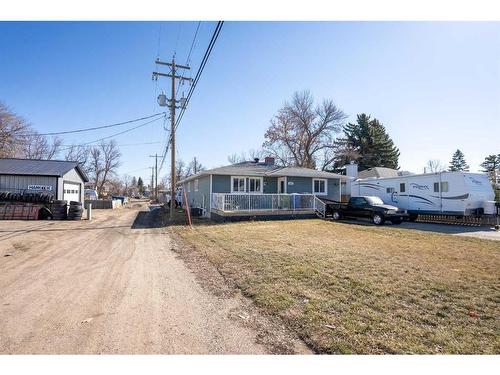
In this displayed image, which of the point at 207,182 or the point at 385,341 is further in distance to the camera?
the point at 207,182

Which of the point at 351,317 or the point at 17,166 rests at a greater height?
the point at 17,166

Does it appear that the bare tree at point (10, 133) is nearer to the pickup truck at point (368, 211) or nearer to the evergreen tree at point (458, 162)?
the pickup truck at point (368, 211)

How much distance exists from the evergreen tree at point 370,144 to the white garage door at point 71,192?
119 ft

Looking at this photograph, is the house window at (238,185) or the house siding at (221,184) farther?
the house window at (238,185)

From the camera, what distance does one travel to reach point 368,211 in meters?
16.2

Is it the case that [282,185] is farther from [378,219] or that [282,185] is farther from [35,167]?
[35,167]

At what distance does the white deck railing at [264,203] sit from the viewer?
15.5 meters

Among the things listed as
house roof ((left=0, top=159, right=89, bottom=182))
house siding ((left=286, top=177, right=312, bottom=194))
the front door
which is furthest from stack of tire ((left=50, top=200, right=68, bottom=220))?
house siding ((left=286, top=177, right=312, bottom=194))

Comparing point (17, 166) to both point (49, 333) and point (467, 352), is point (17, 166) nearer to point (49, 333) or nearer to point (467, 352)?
point (49, 333)

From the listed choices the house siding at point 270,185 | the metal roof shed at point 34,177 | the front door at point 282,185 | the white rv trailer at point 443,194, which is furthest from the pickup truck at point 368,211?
the metal roof shed at point 34,177

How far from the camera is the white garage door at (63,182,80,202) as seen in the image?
20500 millimetres

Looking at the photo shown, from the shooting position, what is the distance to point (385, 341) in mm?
2971

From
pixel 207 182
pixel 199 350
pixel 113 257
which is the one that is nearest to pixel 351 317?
pixel 199 350
